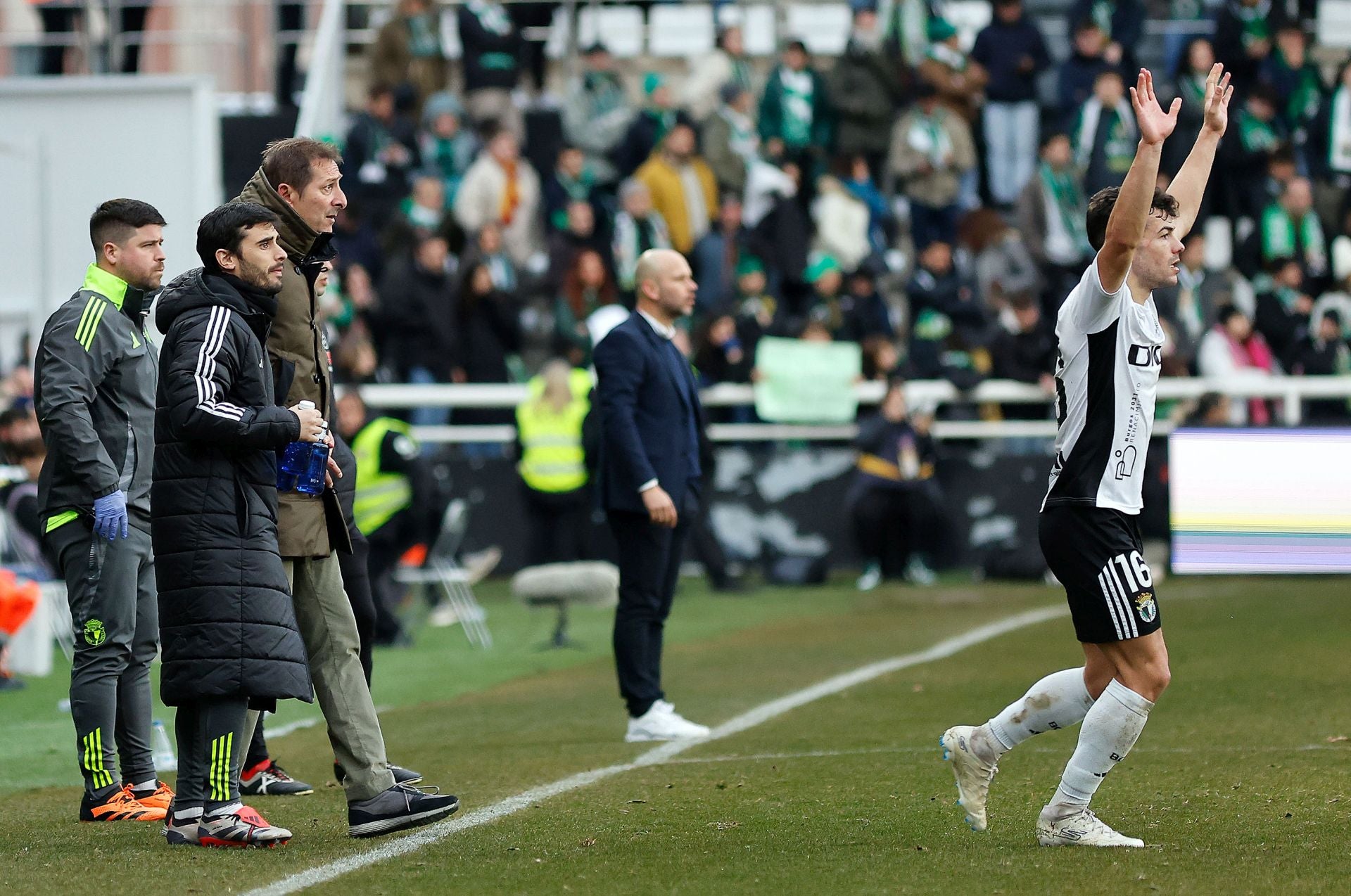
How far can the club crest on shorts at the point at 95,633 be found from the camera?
25.2 feet

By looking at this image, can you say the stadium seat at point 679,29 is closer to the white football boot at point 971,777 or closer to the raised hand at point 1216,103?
the raised hand at point 1216,103

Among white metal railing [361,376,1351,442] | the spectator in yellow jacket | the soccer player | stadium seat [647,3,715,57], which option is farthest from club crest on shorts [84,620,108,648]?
stadium seat [647,3,715,57]

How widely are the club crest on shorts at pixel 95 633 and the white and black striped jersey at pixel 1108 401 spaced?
136 inches

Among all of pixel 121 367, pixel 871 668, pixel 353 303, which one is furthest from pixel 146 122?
pixel 121 367

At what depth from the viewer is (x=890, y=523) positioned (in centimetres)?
1819

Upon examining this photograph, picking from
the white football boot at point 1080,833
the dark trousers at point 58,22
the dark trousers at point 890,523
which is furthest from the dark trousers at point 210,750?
the dark trousers at point 58,22

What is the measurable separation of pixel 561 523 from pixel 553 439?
30.9 inches

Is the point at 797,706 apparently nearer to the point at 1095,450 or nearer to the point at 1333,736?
the point at 1333,736

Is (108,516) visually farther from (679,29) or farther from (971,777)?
(679,29)

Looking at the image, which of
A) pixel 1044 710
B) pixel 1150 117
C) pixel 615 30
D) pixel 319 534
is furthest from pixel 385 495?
pixel 615 30

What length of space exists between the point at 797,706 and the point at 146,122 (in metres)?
7.73

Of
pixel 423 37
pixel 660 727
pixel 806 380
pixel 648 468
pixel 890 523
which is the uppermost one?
pixel 423 37

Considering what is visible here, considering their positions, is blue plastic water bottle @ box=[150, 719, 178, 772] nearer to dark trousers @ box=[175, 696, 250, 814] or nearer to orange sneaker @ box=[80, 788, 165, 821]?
orange sneaker @ box=[80, 788, 165, 821]

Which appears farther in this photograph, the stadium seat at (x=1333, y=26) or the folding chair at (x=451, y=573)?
the stadium seat at (x=1333, y=26)
